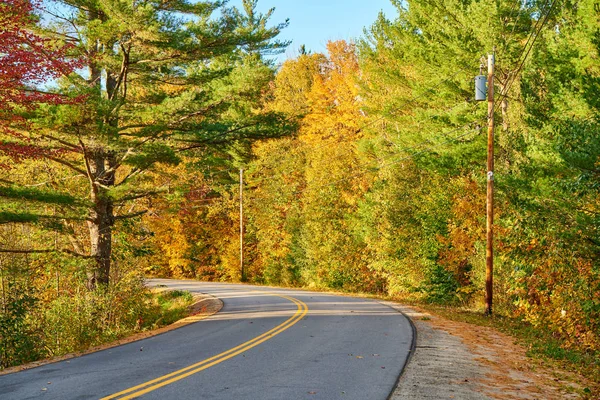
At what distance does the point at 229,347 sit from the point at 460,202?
16.1 metres

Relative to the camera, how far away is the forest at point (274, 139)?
44.7ft

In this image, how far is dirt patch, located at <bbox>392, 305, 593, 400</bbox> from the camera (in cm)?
855

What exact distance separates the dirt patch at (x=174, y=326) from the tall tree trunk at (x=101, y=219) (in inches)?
123

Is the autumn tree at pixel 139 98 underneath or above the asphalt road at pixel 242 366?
above

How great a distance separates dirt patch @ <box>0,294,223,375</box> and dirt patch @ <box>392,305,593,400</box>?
6937 millimetres

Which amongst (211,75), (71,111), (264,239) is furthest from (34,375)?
(264,239)

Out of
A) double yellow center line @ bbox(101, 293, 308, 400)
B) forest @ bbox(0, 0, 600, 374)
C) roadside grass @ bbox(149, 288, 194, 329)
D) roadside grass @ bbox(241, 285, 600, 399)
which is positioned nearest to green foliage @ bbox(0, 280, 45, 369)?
forest @ bbox(0, 0, 600, 374)

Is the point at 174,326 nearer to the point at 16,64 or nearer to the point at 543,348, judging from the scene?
the point at 16,64

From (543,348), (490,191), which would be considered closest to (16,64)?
(543,348)

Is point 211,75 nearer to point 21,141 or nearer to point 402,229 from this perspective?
point 21,141

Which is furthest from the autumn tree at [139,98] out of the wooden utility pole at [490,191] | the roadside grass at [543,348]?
the roadside grass at [543,348]

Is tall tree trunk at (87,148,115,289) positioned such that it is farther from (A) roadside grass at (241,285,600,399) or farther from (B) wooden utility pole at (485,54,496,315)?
(B) wooden utility pole at (485,54,496,315)

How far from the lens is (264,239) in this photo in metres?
47.6

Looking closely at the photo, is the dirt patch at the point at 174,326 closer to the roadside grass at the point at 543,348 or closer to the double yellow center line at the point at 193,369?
the double yellow center line at the point at 193,369
